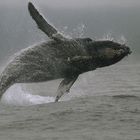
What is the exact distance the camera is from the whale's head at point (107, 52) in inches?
874

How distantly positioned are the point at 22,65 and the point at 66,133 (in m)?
6.01

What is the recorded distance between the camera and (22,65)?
73.2 feet

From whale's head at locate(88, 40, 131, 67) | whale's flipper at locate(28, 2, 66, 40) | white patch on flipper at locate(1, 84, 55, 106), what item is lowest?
white patch on flipper at locate(1, 84, 55, 106)

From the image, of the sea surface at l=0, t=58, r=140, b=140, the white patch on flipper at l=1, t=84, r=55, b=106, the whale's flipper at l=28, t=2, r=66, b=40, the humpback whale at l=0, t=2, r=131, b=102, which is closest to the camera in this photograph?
the sea surface at l=0, t=58, r=140, b=140

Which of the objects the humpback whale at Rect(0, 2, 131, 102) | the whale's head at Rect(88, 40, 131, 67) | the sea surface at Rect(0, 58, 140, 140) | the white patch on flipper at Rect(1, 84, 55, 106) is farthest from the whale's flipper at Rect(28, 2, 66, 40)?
the white patch on flipper at Rect(1, 84, 55, 106)

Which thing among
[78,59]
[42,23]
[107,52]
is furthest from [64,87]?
[42,23]

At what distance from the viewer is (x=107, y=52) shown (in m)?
22.4

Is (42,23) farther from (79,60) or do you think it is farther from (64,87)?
(64,87)

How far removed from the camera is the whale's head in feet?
72.8

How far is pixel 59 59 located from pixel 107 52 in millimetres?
1696

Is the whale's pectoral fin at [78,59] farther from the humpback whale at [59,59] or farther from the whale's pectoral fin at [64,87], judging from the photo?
the whale's pectoral fin at [64,87]

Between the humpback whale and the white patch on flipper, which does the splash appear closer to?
the humpback whale

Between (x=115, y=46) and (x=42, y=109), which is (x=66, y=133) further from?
(x=115, y=46)

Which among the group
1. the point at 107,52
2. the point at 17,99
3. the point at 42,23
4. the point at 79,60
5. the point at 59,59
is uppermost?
the point at 42,23
